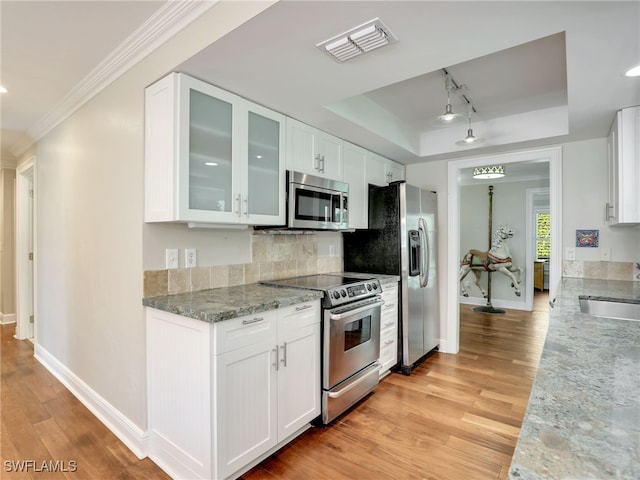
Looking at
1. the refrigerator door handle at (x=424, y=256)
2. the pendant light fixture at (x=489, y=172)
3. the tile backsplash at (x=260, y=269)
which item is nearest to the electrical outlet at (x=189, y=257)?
the tile backsplash at (x=260, y=269)

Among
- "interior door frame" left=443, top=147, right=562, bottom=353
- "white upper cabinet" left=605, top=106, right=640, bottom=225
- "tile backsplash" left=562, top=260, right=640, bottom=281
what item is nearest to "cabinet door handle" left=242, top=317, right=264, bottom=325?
"white upper cabinet" left=605, top=106, right=640, bottom=225

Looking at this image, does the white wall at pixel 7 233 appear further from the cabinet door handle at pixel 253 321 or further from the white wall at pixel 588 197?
the white wall at pixel 588 197

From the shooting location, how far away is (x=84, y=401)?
8.61 ft

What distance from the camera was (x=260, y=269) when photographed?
9.06 feet

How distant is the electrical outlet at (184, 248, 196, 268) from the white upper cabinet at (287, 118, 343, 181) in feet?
3.01

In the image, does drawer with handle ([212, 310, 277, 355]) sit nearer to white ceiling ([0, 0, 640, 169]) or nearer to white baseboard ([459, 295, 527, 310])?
white ceiling ([0, 0, 640, 169])

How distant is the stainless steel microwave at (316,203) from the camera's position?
2.52m

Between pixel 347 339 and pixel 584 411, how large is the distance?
6.07 feet

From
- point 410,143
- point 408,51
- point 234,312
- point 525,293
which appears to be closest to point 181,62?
point 408,51

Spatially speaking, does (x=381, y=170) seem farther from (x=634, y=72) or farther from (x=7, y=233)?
(x=7, y=233)

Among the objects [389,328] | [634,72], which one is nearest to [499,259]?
[389,328]

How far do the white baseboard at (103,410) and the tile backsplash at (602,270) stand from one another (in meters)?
3.59

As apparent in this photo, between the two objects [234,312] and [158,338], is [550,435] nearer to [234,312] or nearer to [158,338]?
[234,312]

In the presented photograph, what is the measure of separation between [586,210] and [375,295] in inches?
81.7
